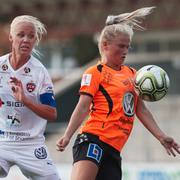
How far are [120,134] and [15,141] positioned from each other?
901mm

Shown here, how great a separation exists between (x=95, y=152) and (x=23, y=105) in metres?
0.73

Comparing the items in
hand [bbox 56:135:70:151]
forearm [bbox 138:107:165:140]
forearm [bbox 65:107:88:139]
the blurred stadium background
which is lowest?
the blurred stadium background

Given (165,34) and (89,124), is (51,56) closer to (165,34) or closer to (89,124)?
(165,34)

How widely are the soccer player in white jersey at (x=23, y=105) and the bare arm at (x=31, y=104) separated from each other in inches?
1.0

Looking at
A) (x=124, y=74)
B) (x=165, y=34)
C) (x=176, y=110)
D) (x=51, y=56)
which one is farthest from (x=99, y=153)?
(x=51, y=56)

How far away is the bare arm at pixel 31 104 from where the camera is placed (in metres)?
6.30

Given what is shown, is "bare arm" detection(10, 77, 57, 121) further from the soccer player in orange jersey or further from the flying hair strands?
the flying hair strands

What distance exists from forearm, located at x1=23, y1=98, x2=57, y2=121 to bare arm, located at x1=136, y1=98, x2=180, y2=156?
805 mm

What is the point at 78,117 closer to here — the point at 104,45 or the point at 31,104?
the point at 31,104

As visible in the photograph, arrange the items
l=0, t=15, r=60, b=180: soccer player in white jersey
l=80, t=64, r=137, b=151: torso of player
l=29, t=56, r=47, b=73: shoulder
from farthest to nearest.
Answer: l=29, t=56, r=47, b=73: shoulder < l=0, t=15, r=60, b=180: soccer player in white jersey < l=80, t=64, r=137, b=151: torso of player

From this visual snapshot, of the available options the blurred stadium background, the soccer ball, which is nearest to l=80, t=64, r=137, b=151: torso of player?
the soccer ball

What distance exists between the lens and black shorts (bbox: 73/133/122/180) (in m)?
6.50

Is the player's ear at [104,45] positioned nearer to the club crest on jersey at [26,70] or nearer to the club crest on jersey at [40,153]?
the club crest on jersey at [26,70]

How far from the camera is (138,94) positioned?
6.71m
